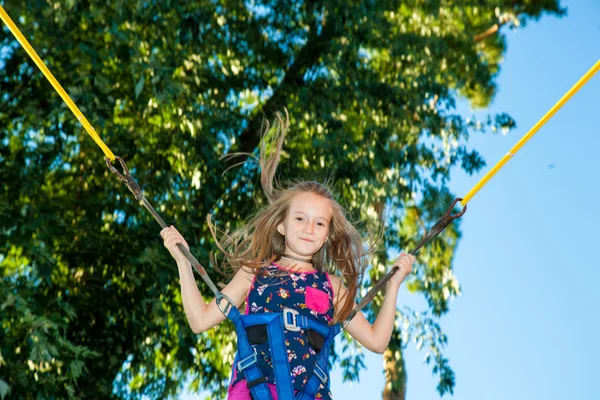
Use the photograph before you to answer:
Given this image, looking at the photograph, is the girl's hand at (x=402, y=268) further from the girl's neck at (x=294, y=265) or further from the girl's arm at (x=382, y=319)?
the girl's neck at (x=294, y=265)

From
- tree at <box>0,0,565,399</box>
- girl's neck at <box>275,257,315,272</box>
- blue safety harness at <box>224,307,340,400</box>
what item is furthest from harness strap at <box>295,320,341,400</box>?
tree at <box>0,0,565,399</box>

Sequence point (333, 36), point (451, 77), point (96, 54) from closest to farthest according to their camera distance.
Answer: point (96, 54), point (333, 36), point (451, 77)

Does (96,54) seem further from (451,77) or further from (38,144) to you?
(451,77)

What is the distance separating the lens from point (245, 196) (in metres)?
8.98

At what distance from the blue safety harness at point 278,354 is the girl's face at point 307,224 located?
393 millimetres

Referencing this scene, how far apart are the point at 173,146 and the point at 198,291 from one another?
514 centimetres

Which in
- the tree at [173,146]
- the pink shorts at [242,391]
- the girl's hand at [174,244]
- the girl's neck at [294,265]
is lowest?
the pink shorts at [242,391]

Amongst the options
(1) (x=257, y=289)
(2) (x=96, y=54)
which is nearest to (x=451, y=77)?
(2) (x=96, y=54)

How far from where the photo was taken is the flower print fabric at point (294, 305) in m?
3.54

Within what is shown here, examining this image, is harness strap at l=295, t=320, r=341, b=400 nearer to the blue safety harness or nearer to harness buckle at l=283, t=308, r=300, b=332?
the blue safety harness

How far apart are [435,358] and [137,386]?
10.5 ft

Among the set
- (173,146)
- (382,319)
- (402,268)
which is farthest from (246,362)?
(173,146)

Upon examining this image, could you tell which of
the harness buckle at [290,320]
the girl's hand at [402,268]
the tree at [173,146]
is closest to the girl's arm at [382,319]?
the girl's hand at [402,268]

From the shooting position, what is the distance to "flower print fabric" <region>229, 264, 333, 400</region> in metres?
3.54
